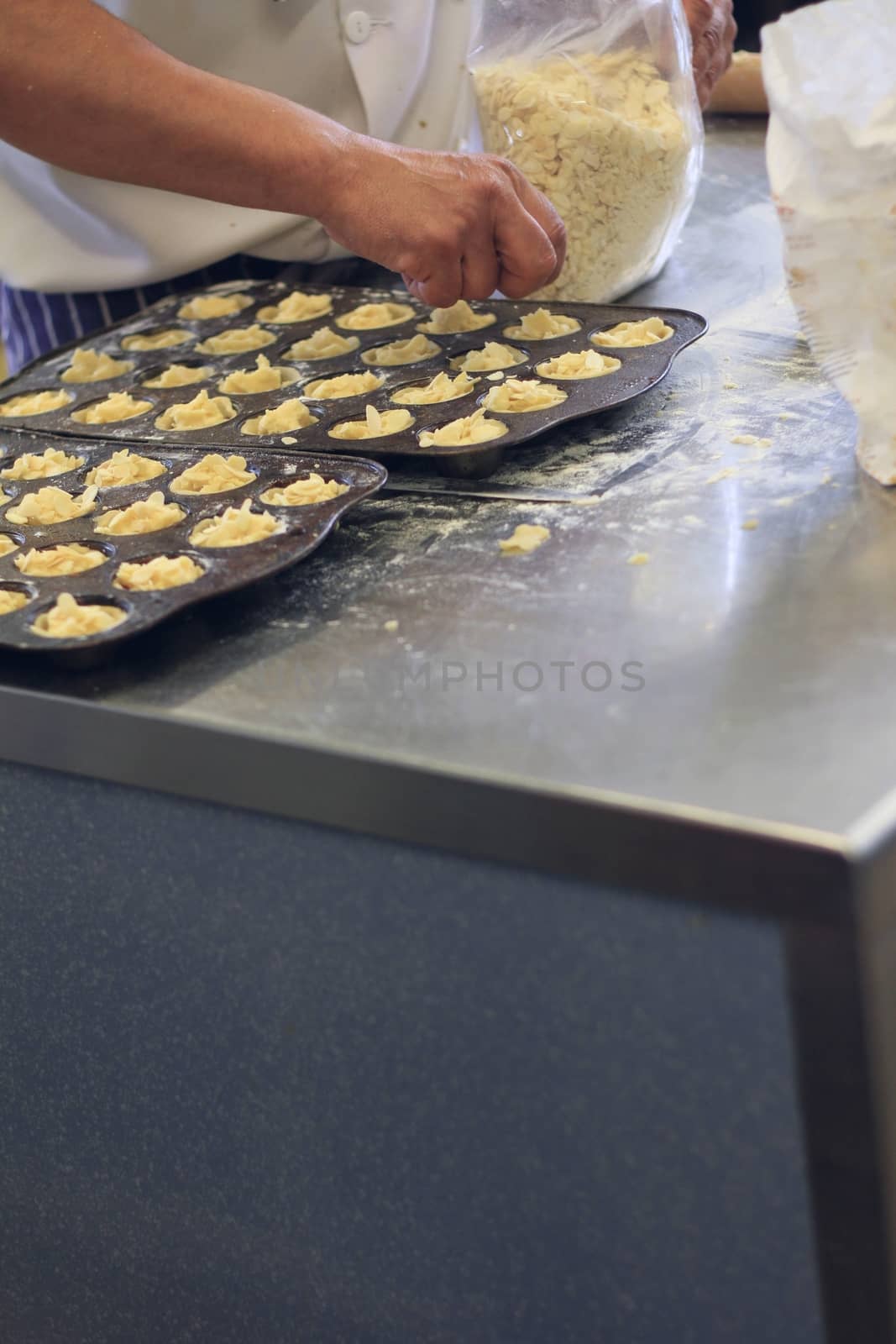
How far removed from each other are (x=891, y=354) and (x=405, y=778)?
54 cm

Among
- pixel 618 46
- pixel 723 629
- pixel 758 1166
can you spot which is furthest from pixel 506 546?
pixel 618 46

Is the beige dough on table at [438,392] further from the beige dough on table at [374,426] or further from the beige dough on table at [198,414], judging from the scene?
the beige dough on table at [198,414]

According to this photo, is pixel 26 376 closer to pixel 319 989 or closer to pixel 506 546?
pixel 506 546

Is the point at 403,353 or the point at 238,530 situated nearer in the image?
the point at 238,530

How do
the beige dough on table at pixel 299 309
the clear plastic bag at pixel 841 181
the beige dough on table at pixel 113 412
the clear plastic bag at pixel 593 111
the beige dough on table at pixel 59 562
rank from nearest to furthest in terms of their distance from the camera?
the clear plastic bag at pixel 841 181 → the beige dough on table at pixel 59 562 → the beige dough on table at pixel 113 412 → the clear plastic bag at pixel 593 111 → the beige dough on table at pixel 299 309

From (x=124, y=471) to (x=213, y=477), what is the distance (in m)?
0.11

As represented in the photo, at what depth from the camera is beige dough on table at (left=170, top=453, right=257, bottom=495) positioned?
49.9 inches

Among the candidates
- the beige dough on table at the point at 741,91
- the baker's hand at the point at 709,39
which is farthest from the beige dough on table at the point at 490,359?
the beige dough on table at the point at 741,91

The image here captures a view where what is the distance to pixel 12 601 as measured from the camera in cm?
110

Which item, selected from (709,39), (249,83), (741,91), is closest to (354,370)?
(249,83)

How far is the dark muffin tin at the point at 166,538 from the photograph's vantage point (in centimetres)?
102

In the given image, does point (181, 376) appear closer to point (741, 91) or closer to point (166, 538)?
point (166, 538)

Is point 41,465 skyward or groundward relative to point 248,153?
groundward

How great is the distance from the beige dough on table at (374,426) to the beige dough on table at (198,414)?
0.17 metres
